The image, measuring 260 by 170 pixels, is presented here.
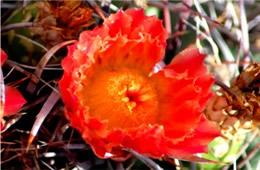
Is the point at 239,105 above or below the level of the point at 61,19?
below

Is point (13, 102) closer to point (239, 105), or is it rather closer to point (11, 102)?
point (11, 102)

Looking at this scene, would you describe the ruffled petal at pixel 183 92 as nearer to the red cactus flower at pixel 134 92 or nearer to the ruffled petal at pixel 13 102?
the red cactus flower at pixel 134 92

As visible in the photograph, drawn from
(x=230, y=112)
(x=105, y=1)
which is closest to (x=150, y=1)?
(x=105, y=1)

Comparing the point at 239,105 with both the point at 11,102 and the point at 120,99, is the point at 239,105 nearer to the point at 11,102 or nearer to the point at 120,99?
the point at 120,99

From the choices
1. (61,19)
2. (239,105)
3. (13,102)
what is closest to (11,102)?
(13,102)

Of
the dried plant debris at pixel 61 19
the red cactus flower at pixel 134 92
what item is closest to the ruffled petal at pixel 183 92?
the red cactus flower at pixel 134 92

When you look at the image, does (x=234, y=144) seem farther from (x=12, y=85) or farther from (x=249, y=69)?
(x=12, y=85)
